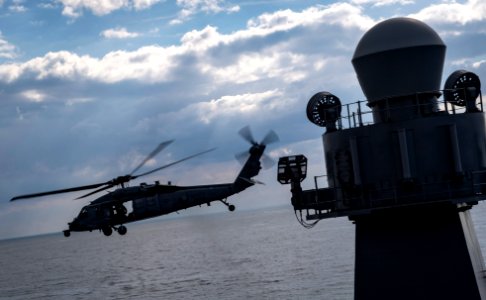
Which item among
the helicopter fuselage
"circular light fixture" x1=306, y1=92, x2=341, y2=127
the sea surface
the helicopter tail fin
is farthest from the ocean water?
"circular light fixture" x1=306, y1=92, x2=341, y2=127

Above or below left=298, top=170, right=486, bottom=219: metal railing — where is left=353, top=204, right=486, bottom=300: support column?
below

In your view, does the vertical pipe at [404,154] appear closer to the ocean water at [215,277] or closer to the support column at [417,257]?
the support column at [417,257]

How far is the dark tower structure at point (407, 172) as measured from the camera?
19.2 meters

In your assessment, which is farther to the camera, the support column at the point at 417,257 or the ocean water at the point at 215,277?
the ocean water at the point at 215,277

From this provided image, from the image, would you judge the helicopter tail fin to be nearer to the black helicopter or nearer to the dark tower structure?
the black helicopter

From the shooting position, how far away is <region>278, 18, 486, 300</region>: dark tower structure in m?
19.2

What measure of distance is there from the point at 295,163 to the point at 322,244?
485 ft

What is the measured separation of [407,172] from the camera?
18.9 metres

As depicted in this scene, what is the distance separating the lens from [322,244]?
166000 mm

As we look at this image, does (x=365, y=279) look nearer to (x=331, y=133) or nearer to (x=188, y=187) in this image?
(x=331, y=133)

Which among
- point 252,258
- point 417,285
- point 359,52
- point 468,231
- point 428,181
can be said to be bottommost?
point 252,258

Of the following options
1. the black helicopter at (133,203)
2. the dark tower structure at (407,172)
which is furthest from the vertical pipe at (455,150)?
the black helicopter at (133,203)

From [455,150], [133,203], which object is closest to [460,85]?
[455,150]

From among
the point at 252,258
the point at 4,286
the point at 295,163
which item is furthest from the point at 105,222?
the point at 4,286
